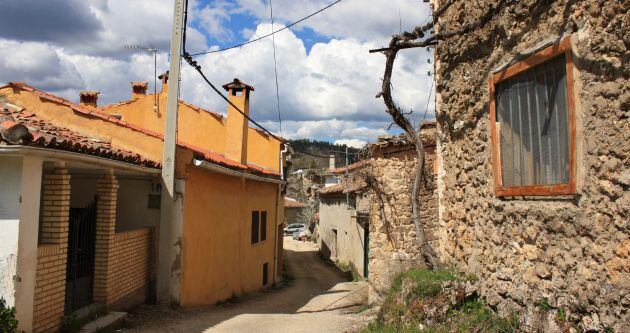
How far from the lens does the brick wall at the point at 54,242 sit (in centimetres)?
689

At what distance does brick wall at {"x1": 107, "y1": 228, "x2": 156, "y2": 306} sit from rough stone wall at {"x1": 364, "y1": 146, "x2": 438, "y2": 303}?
5161mm

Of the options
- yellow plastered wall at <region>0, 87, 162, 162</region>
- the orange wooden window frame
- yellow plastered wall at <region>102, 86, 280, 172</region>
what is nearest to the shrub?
yellow plastered wall at <region>0, 87, 162, 162</region>

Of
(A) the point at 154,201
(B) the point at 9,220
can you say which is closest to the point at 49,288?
(B) the point at 9,220

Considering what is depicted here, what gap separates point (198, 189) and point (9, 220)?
5.37 meters

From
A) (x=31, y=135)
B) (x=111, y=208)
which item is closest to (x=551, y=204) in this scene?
(x=31, y=135)

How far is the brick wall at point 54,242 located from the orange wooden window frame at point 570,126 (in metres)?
5.69

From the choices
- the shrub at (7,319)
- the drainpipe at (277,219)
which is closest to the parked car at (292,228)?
the drainpipe at (277,219)

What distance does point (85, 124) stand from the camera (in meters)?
11.2

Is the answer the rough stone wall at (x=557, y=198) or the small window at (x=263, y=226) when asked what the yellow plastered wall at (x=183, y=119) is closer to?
the small window at (x=263, y=226)

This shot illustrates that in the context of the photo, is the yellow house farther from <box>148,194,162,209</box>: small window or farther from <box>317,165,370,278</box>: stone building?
<box>317,165,370,278</box>: stone building

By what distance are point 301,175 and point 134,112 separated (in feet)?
105

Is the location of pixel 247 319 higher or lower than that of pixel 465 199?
lower

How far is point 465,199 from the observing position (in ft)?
21.9

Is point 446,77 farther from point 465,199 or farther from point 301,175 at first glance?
point 301,175
